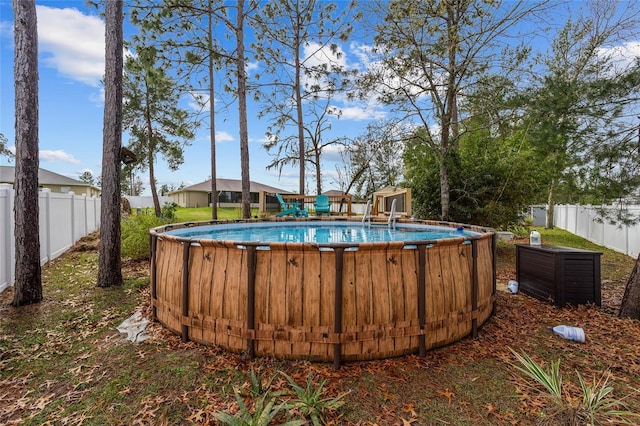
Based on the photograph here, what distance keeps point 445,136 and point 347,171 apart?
47.7ft

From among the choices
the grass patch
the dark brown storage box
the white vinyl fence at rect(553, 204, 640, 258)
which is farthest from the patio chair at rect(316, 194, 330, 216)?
the dark brown storage box

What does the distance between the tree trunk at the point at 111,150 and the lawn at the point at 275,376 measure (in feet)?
4.29

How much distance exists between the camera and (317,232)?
24.8 ft

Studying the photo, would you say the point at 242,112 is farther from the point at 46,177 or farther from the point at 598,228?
the point at 46,177

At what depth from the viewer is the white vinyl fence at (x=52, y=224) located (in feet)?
16.5

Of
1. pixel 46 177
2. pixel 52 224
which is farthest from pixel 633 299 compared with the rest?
pixel 46 177

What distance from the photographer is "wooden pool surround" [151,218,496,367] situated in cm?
280

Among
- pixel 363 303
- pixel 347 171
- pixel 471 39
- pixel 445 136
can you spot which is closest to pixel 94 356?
pixel 363 303

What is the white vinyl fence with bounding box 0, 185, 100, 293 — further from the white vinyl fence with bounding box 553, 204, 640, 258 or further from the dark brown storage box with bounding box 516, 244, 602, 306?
the white vinyl fence with bounding box 553, 204, 640, 258

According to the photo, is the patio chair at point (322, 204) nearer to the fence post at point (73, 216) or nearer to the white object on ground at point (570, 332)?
the fence post at point (73, 216)

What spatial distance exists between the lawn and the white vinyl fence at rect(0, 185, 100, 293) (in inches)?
65.0

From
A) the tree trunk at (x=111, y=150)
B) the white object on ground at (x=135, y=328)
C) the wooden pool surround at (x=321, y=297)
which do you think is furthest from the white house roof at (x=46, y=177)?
the wooden pool surround at (x=321, y=297)

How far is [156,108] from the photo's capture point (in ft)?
57.2

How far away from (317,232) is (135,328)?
4520 mm
